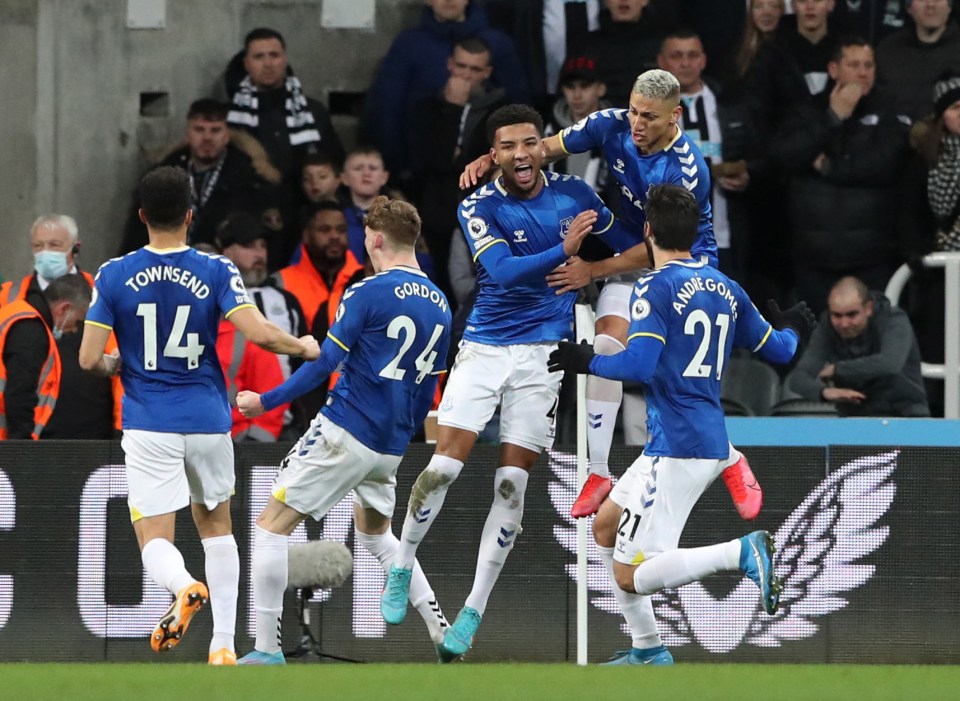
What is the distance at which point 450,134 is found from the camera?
12281mm

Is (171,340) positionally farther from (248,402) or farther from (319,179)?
(319,179)

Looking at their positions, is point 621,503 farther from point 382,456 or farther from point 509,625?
point 509,625

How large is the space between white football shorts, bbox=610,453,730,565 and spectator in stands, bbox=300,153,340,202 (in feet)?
14.4

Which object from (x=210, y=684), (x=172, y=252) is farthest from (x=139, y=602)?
(x=210, y=684)

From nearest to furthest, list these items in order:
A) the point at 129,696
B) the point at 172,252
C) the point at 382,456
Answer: the point at 129,696 < the point at 172,252 < the point at 382,456

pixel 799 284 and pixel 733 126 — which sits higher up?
pixel 733 126

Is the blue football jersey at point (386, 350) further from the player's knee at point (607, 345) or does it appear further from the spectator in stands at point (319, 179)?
the spectator in stands at point (319, 179)

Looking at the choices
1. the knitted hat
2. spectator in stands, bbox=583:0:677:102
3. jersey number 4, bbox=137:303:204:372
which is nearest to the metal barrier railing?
the knitted hat

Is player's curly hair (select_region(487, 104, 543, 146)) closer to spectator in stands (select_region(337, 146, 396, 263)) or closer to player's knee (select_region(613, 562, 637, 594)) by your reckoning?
player's knee (select_region(613, 562, 637, 594))

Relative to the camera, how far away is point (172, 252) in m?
8.43

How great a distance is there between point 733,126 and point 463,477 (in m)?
3.14

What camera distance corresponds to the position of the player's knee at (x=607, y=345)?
30.4 feet

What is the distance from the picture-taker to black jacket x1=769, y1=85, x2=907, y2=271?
39.9 feet

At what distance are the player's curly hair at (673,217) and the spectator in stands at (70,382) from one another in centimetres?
383
